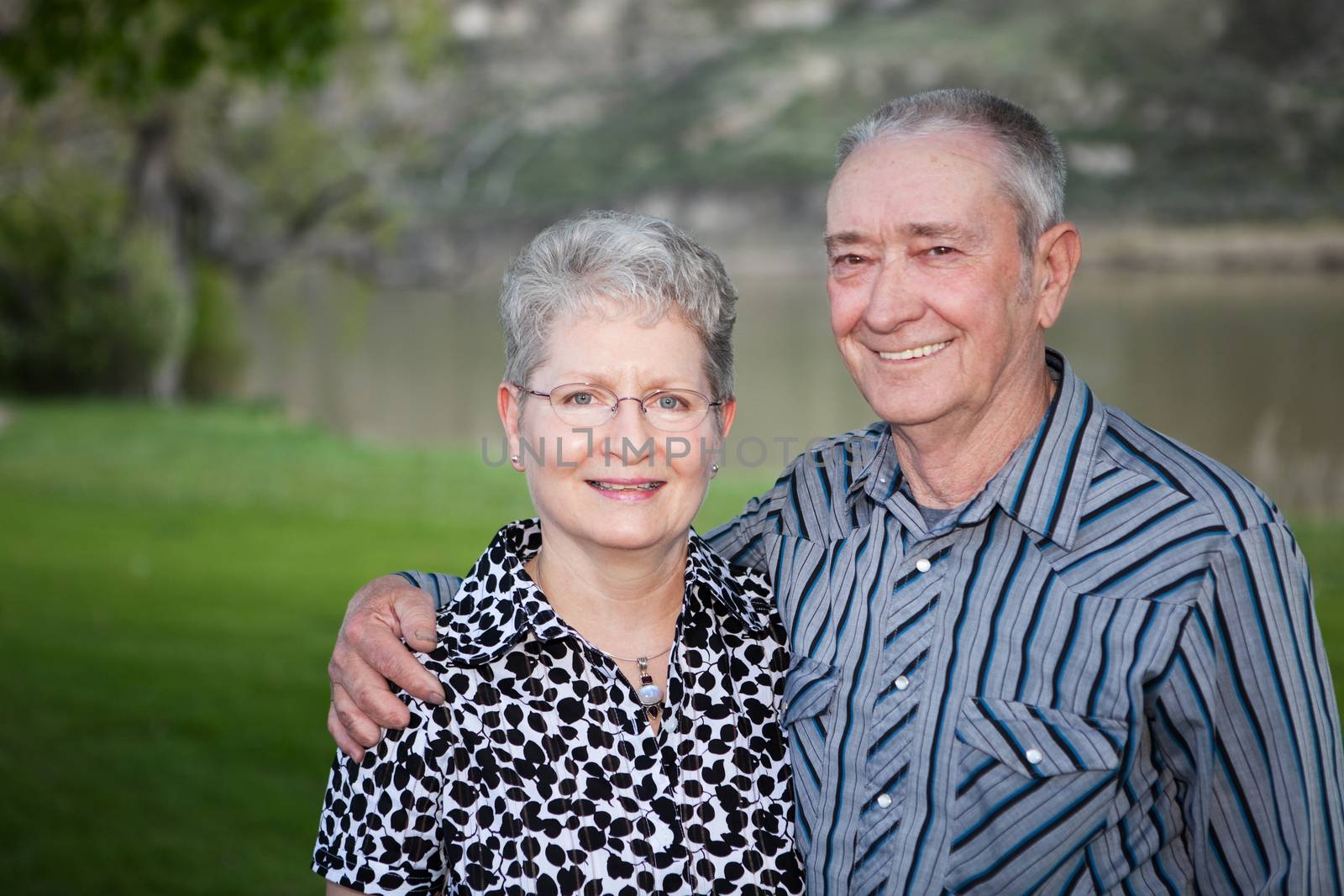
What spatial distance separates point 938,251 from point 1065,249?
0.23 metres

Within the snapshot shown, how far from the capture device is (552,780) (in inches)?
69.9

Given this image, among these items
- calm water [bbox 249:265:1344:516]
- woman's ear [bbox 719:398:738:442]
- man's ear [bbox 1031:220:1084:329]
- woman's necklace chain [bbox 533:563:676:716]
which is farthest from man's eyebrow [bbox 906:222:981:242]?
calm water [bbox 249:265:1344:516]

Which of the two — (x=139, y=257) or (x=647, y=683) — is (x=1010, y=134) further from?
(x=139, y=257)

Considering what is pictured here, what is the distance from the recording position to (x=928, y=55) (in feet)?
43.6

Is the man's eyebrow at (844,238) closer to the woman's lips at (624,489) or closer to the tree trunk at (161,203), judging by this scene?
the woman's lips at (624,489)

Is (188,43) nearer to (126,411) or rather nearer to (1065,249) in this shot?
(1065,249)

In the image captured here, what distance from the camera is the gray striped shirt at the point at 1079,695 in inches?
67.0

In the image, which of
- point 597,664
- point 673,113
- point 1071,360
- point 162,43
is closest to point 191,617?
point 162,43

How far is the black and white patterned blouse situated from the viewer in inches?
68.5

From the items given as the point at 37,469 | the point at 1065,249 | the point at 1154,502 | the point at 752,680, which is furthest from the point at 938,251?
the point at 37,469

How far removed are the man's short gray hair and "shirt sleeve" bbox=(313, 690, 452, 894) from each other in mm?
1102

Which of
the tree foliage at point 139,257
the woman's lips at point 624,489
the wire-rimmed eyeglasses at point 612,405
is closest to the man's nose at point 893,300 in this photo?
the wire-rimmed eyeglasses at point 612,405

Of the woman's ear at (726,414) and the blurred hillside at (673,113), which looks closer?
the woman's ear at (726,414)

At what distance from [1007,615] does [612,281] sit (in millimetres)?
735
